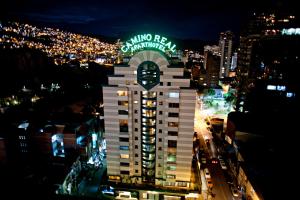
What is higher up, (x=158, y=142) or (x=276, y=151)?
(x=158, y=142)

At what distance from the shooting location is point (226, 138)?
220ft

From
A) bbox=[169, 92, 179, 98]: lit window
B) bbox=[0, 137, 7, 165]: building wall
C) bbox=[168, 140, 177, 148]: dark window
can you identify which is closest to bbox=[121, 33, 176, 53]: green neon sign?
bbox=[169, 92, 179, 98]: lit window

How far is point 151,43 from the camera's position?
125ft

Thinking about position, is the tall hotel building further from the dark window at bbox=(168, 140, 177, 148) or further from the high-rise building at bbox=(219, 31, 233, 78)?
the high-rise building at bbox=(219, 31, 233, 78)

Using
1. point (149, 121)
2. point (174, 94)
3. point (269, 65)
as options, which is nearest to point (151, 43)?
point (174, 94)

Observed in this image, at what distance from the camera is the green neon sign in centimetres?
3794

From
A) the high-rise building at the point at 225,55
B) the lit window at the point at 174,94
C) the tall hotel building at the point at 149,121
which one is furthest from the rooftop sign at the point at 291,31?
the high-rise building at the point at 225,55

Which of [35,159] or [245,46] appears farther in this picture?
[245,46]

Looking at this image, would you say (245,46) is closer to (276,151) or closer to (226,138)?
(226,138)

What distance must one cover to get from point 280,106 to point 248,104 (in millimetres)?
11408

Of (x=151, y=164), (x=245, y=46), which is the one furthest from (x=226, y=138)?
(x=245, y=46)

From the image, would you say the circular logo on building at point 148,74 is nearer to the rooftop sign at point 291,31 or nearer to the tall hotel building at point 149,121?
the tall hotel building at point 149,121

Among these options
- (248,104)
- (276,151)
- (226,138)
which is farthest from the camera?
(248,104)

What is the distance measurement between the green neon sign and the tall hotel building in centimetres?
98
